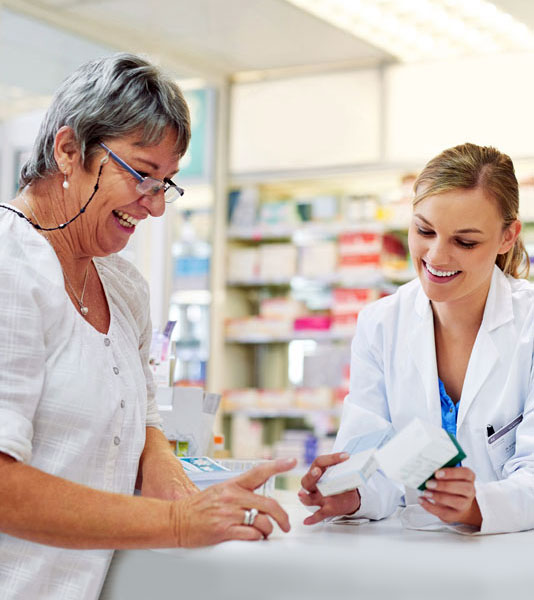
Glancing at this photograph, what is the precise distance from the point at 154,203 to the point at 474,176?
0.81 metres

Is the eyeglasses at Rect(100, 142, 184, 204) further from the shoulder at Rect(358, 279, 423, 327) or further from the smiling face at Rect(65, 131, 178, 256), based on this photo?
the shoulder at Rect(358, 279, 423, 327)

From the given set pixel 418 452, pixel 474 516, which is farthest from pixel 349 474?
pixel 474 516

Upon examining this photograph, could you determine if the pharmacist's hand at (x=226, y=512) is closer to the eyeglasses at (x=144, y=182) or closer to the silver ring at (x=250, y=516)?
the silver ring at (x=250, y=516)

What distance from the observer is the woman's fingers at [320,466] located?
6.17ft

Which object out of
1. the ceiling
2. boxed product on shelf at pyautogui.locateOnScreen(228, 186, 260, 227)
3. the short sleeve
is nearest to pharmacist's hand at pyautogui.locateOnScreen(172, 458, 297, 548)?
the short sleeve

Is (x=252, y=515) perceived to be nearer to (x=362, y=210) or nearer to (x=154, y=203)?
(x=154, y=203)

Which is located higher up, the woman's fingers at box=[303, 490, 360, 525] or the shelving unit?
the shelving unit

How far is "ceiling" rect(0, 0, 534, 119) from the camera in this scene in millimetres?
5879

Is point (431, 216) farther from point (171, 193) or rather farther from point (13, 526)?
point (13, 526)

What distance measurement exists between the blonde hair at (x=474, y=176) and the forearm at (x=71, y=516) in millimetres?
1097

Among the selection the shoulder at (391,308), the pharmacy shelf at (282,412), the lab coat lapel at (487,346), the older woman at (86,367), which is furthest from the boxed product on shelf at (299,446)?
the older woman at (86,367)

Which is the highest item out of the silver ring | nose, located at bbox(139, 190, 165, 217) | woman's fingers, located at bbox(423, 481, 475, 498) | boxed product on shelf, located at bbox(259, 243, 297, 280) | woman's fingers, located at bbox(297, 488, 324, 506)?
boxed product on shelf, located at bbox(259, 243, 297, 280)

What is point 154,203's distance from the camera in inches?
73.5

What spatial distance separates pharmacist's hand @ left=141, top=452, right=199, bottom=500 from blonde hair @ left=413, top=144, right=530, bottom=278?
868 millimetres
